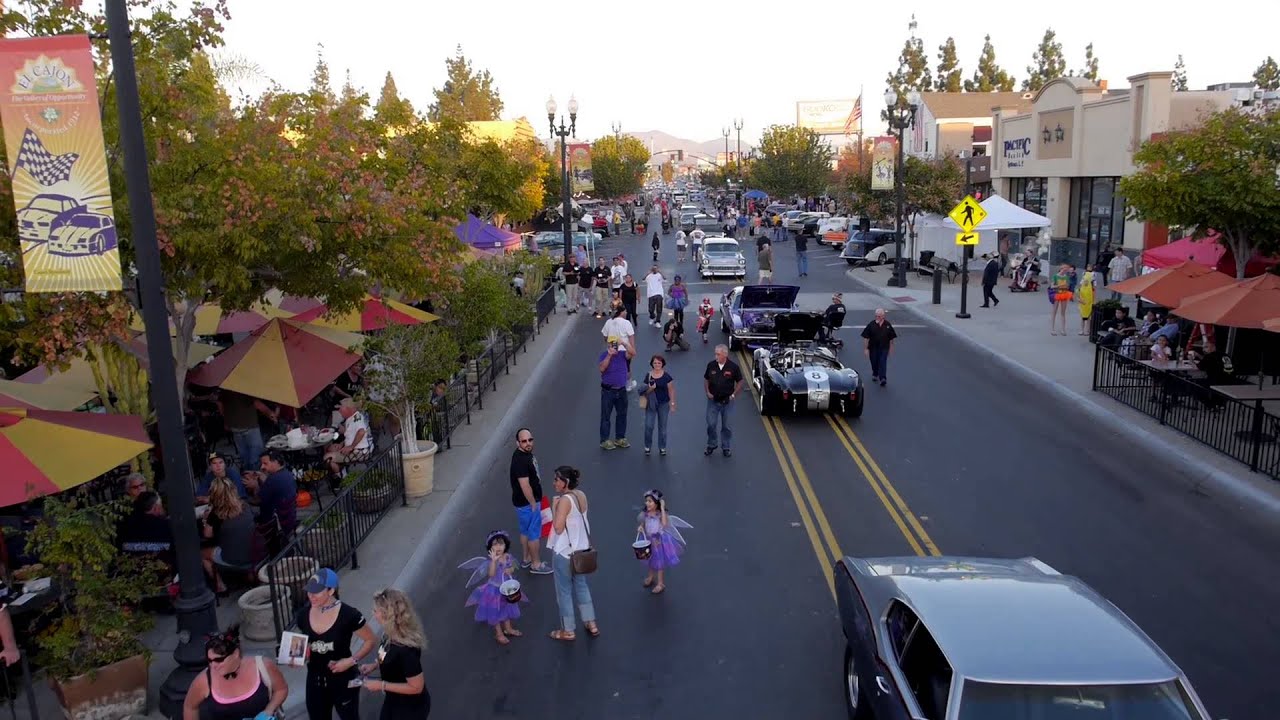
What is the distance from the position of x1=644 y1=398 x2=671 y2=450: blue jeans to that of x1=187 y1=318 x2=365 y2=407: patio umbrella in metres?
4.15

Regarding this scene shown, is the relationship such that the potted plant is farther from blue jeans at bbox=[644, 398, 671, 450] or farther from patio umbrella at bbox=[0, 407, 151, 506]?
blue jeans at bbox=[644, 398, 671, 450]

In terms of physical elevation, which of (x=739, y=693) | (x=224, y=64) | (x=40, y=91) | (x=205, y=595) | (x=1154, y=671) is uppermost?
(x=224, y=64)

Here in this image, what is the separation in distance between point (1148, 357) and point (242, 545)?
15.6m

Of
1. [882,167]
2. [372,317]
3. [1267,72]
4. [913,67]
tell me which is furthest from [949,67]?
[372,317]

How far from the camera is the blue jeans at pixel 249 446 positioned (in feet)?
43.4

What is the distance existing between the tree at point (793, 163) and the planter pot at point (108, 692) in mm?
67337

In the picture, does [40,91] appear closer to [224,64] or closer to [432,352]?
[432,352]

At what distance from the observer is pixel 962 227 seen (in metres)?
26.5

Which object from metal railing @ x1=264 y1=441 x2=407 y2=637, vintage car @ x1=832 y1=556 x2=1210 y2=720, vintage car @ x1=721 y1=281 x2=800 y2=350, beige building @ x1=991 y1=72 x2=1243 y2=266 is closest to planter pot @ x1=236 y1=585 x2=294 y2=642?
metal railing @ x1=264 y1=441 x2=407 y2=637

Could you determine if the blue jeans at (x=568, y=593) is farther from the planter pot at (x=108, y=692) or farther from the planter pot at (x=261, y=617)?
the planter pot at (x=108, y=692)

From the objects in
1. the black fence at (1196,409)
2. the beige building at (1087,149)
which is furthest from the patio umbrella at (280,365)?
the beige building at (1087,149)

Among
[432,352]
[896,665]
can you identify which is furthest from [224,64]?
[896,665]

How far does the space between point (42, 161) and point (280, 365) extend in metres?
6.09

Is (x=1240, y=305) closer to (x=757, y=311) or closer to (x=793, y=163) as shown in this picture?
(x=757, y=311)
